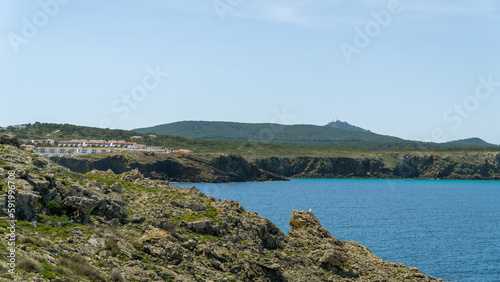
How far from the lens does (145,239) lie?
2786 cm

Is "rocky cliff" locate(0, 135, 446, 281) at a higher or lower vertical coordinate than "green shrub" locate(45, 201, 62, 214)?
lower

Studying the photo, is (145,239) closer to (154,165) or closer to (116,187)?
(116,187)

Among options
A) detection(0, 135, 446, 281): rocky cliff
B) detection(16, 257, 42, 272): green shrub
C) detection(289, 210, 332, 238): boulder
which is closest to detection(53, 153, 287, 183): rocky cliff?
detection(289, 210, 332, 238): boulder

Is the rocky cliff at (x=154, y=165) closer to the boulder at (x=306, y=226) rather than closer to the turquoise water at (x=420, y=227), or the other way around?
the turquoise water at (x=420, y=227)

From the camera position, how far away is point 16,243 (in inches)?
862

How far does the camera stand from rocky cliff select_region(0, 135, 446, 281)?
75.9ft

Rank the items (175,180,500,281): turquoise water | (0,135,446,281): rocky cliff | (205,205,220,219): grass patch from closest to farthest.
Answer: (0,135,446,281): rocky cliff
(205,205,220,219): grass patch
(175,180,500,281): turquoise water

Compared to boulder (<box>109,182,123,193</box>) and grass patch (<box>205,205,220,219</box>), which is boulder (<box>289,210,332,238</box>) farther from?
boulder (<box>109,182,123,193</box>)

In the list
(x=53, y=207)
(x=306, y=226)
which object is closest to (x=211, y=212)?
(x=306, y=226)

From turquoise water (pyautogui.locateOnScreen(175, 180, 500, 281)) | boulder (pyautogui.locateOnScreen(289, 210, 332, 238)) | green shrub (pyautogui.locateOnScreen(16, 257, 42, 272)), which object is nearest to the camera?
green shrub (pyautogui.locateOnScreen(16, 257, 42, 272))

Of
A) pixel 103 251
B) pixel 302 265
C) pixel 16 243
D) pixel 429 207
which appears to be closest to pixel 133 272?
pixel 103 251

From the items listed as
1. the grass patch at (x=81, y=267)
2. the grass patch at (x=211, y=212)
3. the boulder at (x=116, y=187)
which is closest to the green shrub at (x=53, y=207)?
the grass patch at (x=81, y=267)

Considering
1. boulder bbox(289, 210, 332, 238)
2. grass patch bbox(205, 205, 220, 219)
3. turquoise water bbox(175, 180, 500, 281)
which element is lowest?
turquoise water bbox(175, 180, 500, 281)

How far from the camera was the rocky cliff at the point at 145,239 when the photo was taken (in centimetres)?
2312
